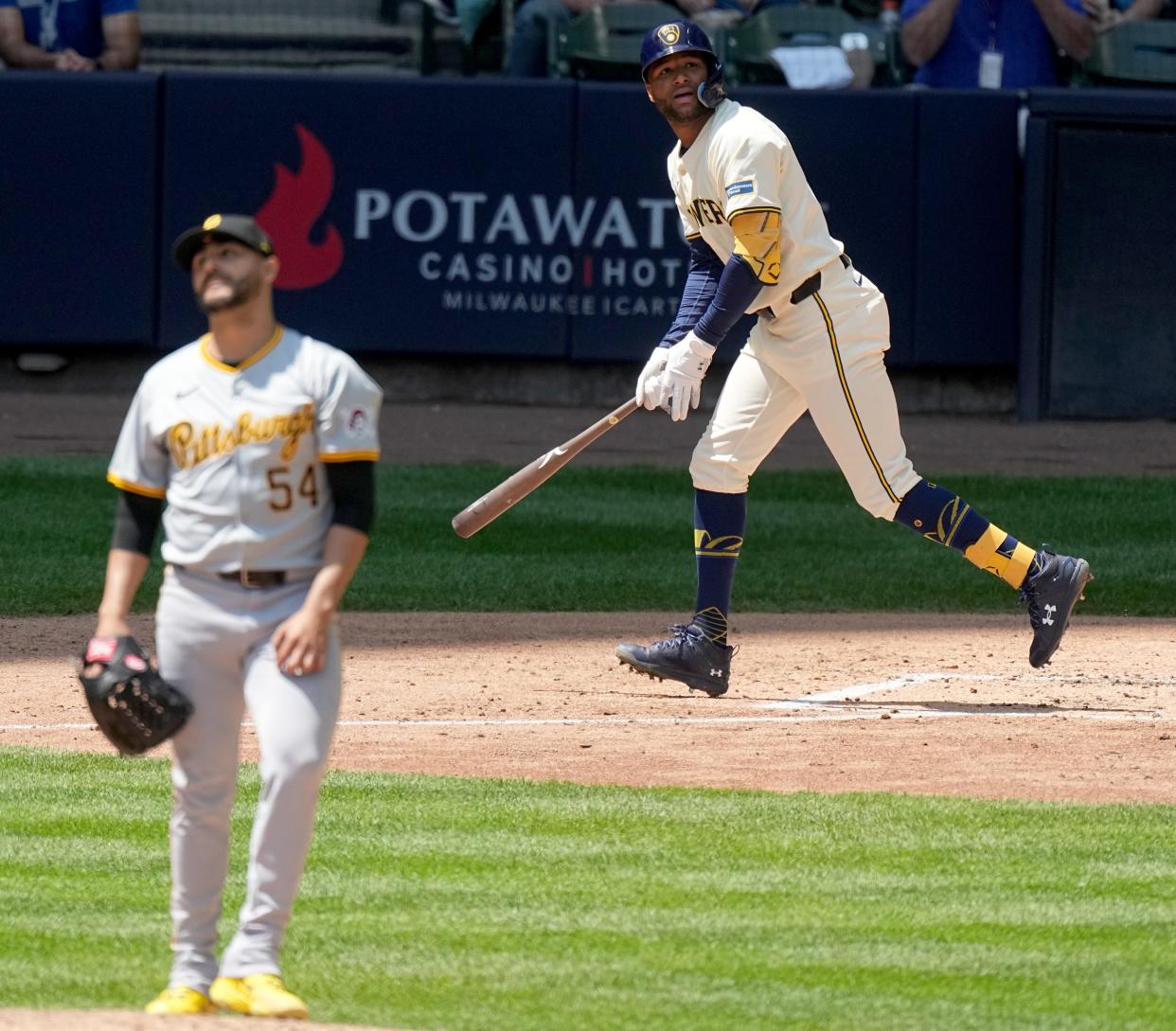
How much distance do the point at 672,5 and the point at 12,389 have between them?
537cm

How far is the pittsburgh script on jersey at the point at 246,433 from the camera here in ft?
12.8

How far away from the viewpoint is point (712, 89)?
22.9ft

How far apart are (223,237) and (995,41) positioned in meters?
12.4

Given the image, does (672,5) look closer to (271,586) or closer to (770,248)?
(770,248)

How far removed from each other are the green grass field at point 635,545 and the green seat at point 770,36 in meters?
3.38

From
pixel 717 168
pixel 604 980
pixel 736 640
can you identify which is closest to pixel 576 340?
pixel 736 640

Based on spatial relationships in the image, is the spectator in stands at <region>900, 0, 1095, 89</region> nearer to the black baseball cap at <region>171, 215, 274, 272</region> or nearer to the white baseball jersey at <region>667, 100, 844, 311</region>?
the white baseball jersey at <region>667, 100, 844, 311</region>

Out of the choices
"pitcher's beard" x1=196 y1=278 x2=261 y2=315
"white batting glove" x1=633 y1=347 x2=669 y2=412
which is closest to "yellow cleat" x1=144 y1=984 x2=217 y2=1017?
"pitcher's beard" x1=196 y1=278 x2=261 y2=315

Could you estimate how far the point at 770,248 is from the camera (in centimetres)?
695

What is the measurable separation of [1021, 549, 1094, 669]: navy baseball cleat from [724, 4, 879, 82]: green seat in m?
8.93

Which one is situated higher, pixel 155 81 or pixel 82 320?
pixel 155 81

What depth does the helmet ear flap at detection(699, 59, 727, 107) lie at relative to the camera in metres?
6.97

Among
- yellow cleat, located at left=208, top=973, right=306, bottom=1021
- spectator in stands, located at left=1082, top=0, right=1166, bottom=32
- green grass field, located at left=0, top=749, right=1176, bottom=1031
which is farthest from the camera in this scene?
spectator in stands, located at left=1082, top=0, right=1166, bottom=32

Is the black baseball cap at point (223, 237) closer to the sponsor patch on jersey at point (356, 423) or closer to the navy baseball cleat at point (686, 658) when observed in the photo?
the sponsor patch on jersey at point (356, 423)
